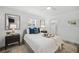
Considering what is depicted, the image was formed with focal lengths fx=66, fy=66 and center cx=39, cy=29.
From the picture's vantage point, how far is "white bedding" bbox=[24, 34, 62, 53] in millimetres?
1370

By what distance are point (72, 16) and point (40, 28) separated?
73 centimetres

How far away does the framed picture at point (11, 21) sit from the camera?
4.65 ft

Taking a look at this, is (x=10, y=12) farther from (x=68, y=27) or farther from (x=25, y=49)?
(x=68, y=27)

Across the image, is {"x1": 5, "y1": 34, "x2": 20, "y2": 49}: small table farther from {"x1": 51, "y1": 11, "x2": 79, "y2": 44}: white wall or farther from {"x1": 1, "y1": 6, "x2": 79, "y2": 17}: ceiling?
{"x1": 51, "y1": 11, "x2": 79, "y2": 44}: white wall

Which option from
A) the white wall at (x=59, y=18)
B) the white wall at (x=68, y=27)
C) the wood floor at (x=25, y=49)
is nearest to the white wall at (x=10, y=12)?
the white wall at (x=59, y=18)

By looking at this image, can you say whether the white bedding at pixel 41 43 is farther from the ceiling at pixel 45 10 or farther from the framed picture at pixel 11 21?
the ceiling at pixel 45 10

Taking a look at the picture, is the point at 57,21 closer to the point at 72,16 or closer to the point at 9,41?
the point at 72,16

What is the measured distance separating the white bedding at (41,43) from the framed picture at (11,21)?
0.35 metres

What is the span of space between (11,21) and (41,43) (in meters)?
0.83

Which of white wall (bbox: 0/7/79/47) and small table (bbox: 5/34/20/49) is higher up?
white wall (bbox: 0/7/79/47)

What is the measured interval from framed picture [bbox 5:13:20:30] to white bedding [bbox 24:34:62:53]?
1.16 ft

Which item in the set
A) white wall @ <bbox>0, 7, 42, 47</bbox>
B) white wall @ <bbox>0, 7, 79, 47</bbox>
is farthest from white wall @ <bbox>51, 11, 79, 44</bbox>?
white wall @ <bbox>0, 7, 42, 47</bbox>
